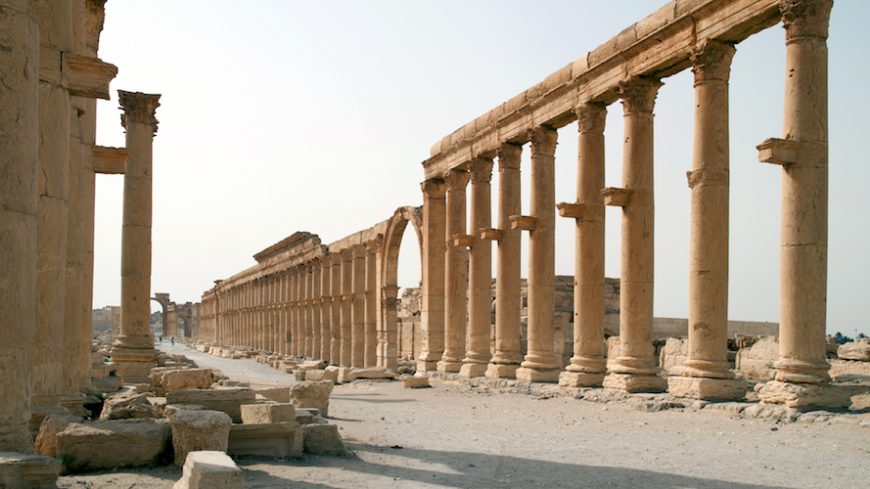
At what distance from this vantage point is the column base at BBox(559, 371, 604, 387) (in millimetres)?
20141

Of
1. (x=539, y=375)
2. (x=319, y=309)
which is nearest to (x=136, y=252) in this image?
(x=539, y=375)

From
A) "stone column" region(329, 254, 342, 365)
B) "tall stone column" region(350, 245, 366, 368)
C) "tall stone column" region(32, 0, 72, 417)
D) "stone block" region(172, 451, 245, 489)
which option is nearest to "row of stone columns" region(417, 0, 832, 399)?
"stone block" region(172, 451, 245, 489)

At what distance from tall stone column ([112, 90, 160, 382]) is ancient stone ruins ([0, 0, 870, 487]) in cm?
5

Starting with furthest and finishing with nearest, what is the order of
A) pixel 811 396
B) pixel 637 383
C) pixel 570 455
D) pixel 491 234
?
pixel 491 234 < pixel 637 383 < pixel 811 396 < pixel 570 455

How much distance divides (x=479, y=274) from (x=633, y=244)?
811 cm

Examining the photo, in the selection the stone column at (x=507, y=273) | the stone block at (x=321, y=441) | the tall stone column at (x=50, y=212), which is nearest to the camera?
the tall stone column at (x=50, y=212)

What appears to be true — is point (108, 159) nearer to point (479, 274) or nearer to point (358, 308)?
point (479, 274)

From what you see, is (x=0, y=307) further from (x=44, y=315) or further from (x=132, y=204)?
(x=132, y=204)

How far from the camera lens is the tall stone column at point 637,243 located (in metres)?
18.8

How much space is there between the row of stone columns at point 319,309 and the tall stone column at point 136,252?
1624cm

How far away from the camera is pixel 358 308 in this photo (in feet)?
134

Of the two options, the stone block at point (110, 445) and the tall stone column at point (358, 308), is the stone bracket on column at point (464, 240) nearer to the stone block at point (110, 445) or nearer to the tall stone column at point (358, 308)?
the tall stone column at point (358, 308)

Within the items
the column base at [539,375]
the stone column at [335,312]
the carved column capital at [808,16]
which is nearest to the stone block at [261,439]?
the carved column capital at [808,16]

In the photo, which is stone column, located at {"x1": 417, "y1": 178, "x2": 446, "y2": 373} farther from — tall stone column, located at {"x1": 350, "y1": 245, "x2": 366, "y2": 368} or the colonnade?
the colonnade
